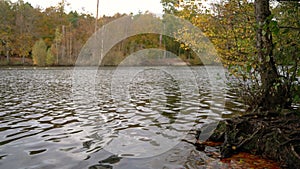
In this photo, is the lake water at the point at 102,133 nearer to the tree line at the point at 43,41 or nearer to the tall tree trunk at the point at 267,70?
the tall tree trunk at the point at 267,70

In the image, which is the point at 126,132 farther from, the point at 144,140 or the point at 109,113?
the point at 109,113

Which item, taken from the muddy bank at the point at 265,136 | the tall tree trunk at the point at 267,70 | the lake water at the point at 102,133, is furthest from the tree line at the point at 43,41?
the muddy bank at the point at 265,136

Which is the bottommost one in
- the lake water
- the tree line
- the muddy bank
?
the lake water

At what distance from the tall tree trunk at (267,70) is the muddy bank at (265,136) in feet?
1.84

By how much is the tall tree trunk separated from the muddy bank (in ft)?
1.84

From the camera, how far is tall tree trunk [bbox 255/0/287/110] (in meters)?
8.49

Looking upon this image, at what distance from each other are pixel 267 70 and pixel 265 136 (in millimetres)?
2378

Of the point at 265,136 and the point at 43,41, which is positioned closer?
the point at 265,136

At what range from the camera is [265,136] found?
730cm

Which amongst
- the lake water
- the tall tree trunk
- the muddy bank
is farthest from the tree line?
the muddy bank

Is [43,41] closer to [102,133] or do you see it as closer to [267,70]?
[102,133]

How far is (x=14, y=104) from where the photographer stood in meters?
14.1

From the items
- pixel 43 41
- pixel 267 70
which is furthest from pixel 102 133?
pixel 43 41

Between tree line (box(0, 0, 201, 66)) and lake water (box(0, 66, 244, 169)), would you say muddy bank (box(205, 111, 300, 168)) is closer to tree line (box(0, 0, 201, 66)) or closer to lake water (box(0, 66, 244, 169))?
lake water (box(0, 66, 244, 169))
